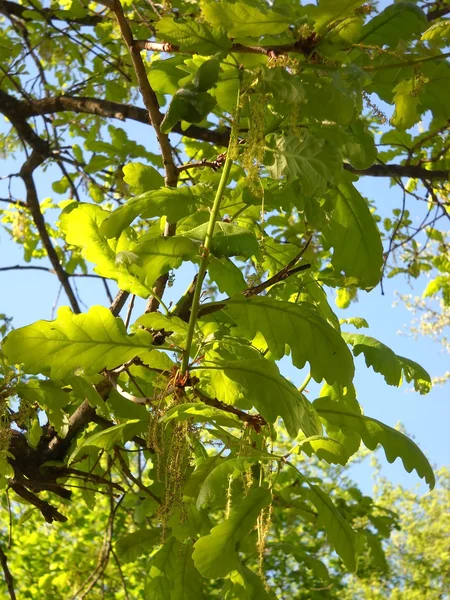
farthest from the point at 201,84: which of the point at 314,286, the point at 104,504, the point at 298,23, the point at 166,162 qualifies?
the point at 104,504

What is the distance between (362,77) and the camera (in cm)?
113

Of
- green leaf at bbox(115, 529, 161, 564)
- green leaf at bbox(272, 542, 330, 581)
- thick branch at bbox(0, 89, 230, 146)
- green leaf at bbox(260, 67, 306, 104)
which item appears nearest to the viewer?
green leaf at bbox(260, 67, 306, 104)

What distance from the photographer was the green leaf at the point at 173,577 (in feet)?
5.43

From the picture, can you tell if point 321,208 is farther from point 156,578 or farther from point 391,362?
point 156,578

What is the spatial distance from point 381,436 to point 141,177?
798mm

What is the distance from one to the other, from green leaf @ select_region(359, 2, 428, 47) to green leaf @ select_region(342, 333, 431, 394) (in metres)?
0.75

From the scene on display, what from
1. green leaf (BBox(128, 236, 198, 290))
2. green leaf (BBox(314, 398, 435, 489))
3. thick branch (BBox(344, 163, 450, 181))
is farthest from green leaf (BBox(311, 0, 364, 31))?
thick branch (BBox(344, 163, 450, 181))

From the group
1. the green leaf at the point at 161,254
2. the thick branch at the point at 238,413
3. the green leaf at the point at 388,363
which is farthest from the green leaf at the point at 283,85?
the green leaf at the point at 388,363

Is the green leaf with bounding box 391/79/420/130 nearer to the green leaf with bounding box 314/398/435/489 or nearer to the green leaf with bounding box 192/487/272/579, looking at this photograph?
the green leaf with bounding box 314/398/435/489

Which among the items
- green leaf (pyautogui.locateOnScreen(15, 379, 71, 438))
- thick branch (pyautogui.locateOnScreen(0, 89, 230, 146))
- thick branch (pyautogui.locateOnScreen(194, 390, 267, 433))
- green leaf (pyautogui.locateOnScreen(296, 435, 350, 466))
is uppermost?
thick branch (pyautogui.locateOnScreen(0, 89, 230, 146))

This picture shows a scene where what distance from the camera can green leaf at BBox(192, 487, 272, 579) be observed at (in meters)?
1.25

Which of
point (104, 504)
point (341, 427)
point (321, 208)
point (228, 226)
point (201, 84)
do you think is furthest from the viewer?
point (104, 504)

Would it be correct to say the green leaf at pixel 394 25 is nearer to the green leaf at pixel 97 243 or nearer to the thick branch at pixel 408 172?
the green leaf at pixel 97 243

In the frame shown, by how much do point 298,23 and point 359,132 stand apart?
33 cm
